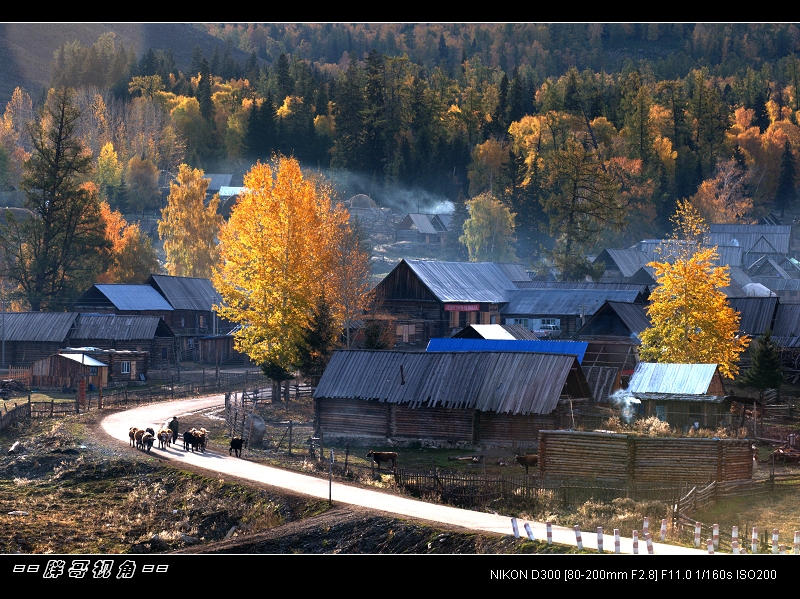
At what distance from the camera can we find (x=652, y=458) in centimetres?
3738

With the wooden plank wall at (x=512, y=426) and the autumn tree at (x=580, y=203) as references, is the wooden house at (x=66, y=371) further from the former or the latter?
the autumn tree at (x=580, y=203)

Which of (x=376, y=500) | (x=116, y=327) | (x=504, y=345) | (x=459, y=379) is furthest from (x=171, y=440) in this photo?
(x=116, y=327)

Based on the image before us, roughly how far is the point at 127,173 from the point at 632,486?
130953 millimetres

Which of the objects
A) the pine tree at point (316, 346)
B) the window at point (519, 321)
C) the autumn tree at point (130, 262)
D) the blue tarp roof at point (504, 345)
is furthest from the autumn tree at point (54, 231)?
the blue tarp roof at point (504, 345)

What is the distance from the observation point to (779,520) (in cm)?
3359

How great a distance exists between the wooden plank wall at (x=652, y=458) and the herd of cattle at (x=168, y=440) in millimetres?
12733

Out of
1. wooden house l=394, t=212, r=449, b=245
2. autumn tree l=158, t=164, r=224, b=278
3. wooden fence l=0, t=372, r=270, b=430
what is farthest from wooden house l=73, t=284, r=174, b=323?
wooden house l=394, t=212, r=449, b=245

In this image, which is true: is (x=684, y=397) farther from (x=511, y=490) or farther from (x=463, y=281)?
(x=463, y=281)

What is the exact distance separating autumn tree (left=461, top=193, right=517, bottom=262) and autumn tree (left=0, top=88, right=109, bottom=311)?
47646 mm

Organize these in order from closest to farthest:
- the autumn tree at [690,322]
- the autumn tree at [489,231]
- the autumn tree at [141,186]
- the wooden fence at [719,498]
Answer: the wooden fence at [719,498], the autumn tree at [690,322], the autumn tree at [489,231], the autumn tree at [141,186]

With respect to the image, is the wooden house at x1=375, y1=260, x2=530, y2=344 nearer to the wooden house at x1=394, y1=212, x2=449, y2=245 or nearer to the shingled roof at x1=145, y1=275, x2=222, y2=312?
the shingled roof at x1=145, y1=275, x2=222, y2=312

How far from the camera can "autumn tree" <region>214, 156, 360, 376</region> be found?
58.6 m

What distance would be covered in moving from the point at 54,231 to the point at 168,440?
4834cm

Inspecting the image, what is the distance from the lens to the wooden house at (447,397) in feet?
151
